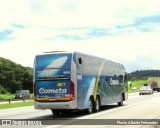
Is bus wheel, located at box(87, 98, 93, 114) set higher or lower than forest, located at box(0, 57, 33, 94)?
lower

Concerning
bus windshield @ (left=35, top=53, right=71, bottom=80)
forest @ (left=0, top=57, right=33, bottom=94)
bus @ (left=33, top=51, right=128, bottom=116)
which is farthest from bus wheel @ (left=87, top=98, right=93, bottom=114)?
forest @ (left=0, top=57, right=33, bottom=94)

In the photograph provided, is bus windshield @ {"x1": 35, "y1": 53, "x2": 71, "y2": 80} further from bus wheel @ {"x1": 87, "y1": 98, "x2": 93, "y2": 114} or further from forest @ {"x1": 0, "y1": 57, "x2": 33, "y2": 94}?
forest @ {"x1": 0, "y1": 57, "x2": 33, "y2": 94}

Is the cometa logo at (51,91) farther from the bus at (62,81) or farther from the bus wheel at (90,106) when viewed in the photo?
the bus wheel at (90,106)

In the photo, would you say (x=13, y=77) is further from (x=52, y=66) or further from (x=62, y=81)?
(x=62, y=81)

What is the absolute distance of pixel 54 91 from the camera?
21000mm

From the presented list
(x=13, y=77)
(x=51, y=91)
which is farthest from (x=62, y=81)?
(x=13, y=77)

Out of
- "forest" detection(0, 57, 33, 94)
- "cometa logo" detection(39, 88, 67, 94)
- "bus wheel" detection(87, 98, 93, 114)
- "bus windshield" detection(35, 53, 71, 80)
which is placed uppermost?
"forest" detection(0, 57, 33, 94)

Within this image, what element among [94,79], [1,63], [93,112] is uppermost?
[1,63]

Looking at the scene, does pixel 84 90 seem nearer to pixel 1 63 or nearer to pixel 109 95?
pixel 109 95

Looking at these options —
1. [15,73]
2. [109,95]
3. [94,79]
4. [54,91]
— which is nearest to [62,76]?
[54,91]

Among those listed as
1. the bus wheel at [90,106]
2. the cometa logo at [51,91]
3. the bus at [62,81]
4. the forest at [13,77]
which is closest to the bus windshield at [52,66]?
the bus at [62,81]

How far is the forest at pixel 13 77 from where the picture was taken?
106500 mm

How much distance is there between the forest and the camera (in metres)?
106

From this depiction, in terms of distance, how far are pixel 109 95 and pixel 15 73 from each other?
3373 inches
